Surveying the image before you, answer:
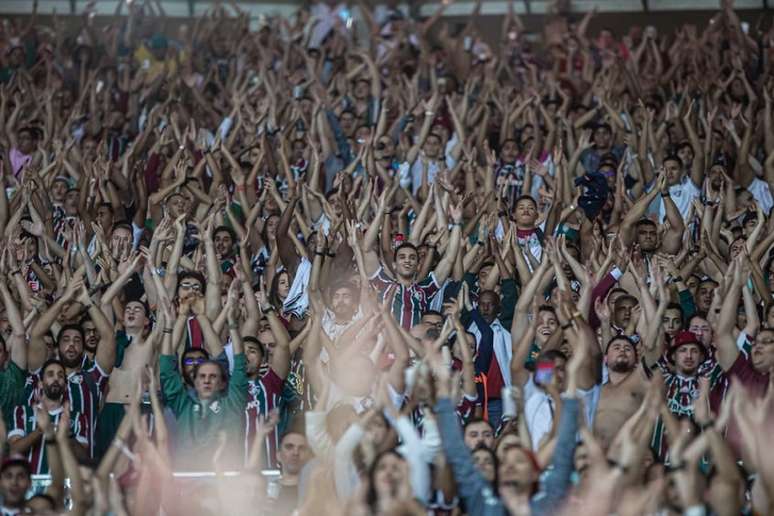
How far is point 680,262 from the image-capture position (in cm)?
1141

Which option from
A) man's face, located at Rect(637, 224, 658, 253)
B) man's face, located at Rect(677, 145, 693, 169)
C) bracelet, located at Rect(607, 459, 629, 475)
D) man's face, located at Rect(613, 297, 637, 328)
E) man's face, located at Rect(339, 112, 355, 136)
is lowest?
bracelet, located at Rect(607, 459, 629, 475)

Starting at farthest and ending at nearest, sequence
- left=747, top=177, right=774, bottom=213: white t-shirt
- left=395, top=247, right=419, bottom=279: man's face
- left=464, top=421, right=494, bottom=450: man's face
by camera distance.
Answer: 1. left=747, top=177, right=774, bottom=213: white t-shirt
2. left=395, top=247, right=419, bottom=279: man's face
3. left=464, top=421, right=494, bottom=450: man's face

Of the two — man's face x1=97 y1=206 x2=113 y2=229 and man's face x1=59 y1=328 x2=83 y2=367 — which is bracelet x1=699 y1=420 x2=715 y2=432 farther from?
man's face x1=97 y1=206 x2=113 y2=229

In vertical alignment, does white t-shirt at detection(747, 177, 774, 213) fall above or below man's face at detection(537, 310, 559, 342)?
above

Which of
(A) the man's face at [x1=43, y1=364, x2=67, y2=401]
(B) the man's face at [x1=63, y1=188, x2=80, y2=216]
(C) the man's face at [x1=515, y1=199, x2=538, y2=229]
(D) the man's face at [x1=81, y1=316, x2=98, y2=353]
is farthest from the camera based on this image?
(B) the man's face at [x1=63, y1=188, x2=80, y2=216]

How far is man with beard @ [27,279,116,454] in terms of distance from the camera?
9.35 m

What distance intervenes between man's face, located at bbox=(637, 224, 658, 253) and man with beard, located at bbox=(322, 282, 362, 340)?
2.70m

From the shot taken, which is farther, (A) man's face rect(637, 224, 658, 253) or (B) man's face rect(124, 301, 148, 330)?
(A) man's face rect(637, 224, 658, 253)

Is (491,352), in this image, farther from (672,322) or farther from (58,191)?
(58,191)

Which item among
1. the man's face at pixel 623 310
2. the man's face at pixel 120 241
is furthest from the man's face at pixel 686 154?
the man's face at pixel 120 241

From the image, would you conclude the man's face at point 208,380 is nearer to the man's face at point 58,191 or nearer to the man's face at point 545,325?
the man's face at point 545,325

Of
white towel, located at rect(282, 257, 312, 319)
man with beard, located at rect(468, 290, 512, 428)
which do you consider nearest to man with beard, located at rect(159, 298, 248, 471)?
man with beard, located at rect(468, 290, 512, 428)

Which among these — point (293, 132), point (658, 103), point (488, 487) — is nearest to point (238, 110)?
point (293, 132)

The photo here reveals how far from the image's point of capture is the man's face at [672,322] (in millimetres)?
10016
